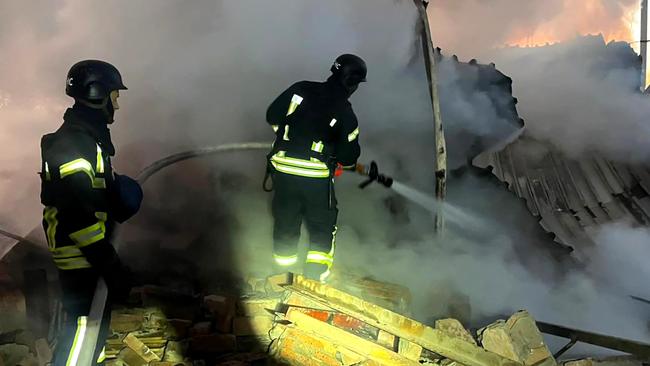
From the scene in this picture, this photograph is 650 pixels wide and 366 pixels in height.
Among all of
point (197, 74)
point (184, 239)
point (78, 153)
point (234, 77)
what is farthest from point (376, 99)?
point (78, 153)

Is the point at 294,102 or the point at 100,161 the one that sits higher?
the point at 294,102

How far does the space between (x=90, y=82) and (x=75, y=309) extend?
1.22 meters

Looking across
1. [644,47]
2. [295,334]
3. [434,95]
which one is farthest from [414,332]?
[644,47]

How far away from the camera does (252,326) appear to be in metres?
3.71

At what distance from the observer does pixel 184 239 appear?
5.20 metres

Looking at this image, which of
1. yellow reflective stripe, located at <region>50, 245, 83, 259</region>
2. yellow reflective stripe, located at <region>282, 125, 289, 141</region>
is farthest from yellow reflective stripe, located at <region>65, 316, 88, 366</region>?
yellow reflective stripe, located at <region>282, 125, 289, 141</region>

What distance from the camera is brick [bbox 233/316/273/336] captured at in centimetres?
371

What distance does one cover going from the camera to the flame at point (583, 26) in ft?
34.6

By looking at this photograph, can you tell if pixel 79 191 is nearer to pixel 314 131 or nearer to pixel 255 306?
pixel 255 306

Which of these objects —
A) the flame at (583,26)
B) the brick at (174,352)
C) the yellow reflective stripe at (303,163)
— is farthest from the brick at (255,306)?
the flame at (583,26)

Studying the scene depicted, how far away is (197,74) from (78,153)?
328 cm

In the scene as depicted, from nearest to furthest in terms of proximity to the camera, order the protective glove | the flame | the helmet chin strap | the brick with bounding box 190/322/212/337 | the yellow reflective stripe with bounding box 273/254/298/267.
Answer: the helmet chin strap → the protective glove → the brick with bounding box 190/322/212/337 → the yellow reflective stripe with bounding box 273/254/298/267 → the flame

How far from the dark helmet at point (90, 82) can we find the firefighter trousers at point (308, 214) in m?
1.52

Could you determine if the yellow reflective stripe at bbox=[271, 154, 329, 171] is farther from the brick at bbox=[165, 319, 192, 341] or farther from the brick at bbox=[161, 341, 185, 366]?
the brick at bbox=[161, 341, 185, 366]
